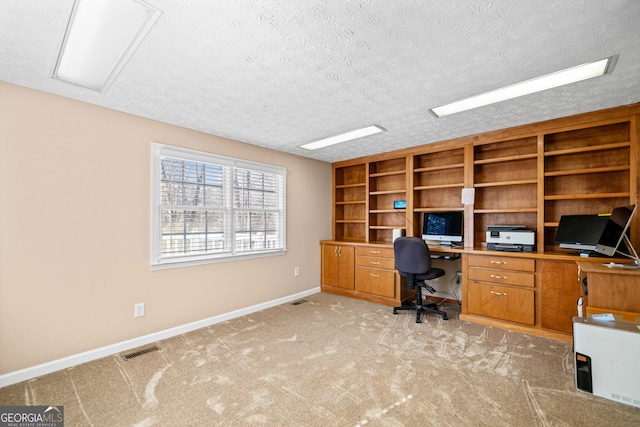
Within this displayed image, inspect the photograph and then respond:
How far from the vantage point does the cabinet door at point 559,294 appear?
286 cm

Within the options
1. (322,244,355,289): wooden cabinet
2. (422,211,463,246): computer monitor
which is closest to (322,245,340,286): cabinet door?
(322,244,355,289): wooden cabinet

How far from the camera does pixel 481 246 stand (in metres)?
3.85

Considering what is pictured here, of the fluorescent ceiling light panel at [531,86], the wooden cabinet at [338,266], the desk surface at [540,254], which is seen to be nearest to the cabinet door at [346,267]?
the wooden cabinet at [338,266]

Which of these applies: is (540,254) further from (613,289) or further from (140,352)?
(140,352)

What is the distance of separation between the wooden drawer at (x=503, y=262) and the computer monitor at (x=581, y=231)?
1.23ft

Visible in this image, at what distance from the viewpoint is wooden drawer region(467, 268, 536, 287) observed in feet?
10.2

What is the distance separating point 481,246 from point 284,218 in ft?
9.26

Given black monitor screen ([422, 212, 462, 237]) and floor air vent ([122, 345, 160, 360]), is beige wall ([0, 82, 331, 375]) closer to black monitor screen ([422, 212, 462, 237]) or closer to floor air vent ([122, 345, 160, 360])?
floor air vent ([122, 345, 160, 360])

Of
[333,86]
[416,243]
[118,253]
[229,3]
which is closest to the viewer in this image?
[229,3]

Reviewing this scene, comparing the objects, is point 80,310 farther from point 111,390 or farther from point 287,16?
point 287,16

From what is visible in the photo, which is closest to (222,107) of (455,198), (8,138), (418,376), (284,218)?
(8,138)

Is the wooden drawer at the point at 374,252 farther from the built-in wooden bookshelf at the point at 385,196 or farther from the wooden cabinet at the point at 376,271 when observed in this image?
the built-in wooden bookshelf at the point at 385,196

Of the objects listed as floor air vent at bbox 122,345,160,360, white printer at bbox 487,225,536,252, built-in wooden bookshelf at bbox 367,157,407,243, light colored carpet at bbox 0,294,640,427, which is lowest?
floor air vent at bbox 122,345,160,360

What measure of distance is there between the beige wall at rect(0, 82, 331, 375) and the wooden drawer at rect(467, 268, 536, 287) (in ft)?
10.5
